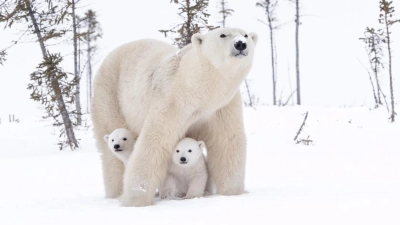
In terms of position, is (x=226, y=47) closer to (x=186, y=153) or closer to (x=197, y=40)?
(x=197, y=40)

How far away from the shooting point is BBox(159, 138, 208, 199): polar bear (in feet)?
17.0

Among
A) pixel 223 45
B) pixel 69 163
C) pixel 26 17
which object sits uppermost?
pixel 26 17

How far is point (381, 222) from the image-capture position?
3537mm

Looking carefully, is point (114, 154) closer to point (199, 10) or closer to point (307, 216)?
point (307, 216)

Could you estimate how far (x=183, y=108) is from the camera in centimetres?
495

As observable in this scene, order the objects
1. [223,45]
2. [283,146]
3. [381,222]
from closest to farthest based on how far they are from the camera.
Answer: [381,222] < [223,45] < [283,146]

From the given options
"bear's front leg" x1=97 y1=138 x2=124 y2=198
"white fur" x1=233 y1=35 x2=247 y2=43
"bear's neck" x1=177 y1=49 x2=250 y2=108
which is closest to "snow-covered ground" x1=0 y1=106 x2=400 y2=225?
"bear's front leg" x1=97 y1=138 x2=124 y2=198

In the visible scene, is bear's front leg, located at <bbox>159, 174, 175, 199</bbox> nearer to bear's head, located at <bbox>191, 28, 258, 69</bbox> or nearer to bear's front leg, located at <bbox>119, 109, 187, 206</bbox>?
bear's front leg, located at <bbox>119, 109, 187, 206</bbox>

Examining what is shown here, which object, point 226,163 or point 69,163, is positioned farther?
point 69,163

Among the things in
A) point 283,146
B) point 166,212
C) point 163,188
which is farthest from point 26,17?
point 166,212

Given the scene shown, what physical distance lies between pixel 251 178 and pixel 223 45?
3.96 m

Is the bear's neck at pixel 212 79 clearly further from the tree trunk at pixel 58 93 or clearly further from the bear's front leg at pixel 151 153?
the tree trunk at pixel 58 93

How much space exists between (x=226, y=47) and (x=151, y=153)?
1.19 meters

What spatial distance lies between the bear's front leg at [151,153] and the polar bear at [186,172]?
0.14m
